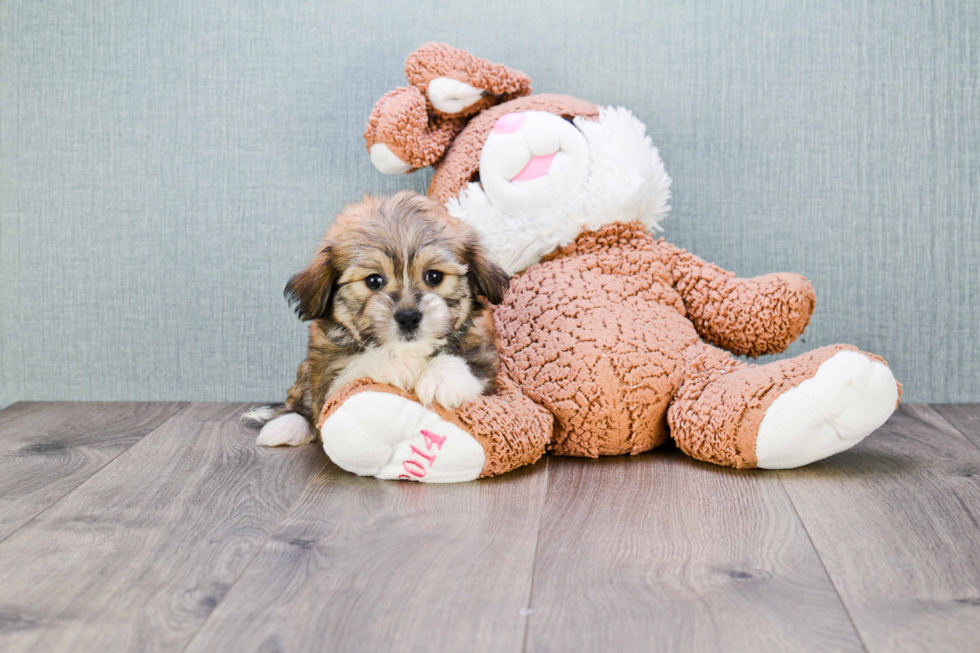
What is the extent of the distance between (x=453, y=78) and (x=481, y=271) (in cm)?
60

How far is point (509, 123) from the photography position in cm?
202

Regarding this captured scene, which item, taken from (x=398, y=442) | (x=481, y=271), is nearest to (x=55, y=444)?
(x=398, y=442)

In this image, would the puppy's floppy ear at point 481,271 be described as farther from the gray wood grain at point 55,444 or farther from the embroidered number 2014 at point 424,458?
the gray wood grain at point 55,444

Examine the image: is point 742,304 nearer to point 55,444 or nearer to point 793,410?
point 793,410

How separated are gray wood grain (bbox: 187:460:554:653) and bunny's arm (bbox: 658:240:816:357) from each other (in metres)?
0.67

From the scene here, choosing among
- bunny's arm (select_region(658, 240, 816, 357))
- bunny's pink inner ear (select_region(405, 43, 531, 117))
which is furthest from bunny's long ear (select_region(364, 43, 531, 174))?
bunny's arm (select_region(658, 240, 816, 357))

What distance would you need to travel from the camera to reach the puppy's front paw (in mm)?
1702

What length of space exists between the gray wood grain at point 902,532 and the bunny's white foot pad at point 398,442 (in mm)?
689

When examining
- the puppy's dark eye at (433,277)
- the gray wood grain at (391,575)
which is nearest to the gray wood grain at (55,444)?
the gray wood grain at (391,575)

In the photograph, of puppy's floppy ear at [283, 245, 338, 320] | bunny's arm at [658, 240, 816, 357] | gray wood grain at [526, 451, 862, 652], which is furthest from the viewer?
bunny's arm at [658, 240, 816, 357]

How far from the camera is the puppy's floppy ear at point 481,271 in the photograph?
1.80m

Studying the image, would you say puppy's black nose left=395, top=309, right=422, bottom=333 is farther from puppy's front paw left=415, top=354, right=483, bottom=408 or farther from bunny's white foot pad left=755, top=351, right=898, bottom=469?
bunny's white foot pad left=755, top=351, right=898, bottom=469

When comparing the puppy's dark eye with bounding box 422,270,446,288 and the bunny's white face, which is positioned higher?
the bunny's white face

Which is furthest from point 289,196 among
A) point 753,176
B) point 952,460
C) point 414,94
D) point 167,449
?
point 952,460
